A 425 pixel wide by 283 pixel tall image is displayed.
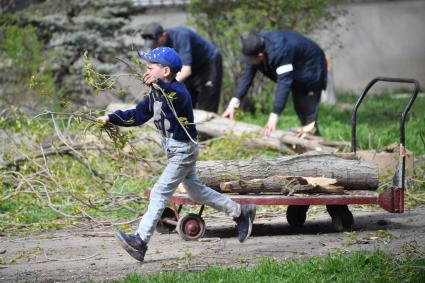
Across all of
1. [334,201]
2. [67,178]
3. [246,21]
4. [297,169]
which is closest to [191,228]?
[297,169]

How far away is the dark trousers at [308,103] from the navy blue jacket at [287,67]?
0.22 feet

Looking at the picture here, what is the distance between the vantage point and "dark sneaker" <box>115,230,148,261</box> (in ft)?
23.9

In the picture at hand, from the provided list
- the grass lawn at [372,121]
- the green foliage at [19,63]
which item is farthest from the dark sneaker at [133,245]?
the green foliage at [19,63]

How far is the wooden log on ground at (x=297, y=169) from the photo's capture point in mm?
8586

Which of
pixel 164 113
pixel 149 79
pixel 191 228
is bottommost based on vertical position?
pixel 191 228

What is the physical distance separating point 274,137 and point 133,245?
514 cm

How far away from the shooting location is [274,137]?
12.2m

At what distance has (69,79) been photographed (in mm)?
17172

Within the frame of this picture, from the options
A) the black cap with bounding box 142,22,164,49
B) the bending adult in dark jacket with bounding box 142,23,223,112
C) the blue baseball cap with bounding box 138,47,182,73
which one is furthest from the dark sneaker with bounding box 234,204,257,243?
the bending adult in dark jacket with bounding box 142,23,223,112

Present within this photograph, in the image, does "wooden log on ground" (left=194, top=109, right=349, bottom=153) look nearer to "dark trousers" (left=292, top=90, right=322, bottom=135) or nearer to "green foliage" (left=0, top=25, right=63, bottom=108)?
"dark trousers" (left=292, top=90, right=322, bottom=135)

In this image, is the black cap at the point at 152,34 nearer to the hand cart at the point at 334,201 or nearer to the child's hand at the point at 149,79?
the hand cart at the point at 334,201

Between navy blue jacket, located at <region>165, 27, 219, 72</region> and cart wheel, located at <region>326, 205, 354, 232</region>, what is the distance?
468cm

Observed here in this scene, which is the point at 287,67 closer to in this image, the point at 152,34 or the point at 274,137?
the point at 274,137

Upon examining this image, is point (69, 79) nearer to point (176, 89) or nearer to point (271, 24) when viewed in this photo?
point (271, 24)
